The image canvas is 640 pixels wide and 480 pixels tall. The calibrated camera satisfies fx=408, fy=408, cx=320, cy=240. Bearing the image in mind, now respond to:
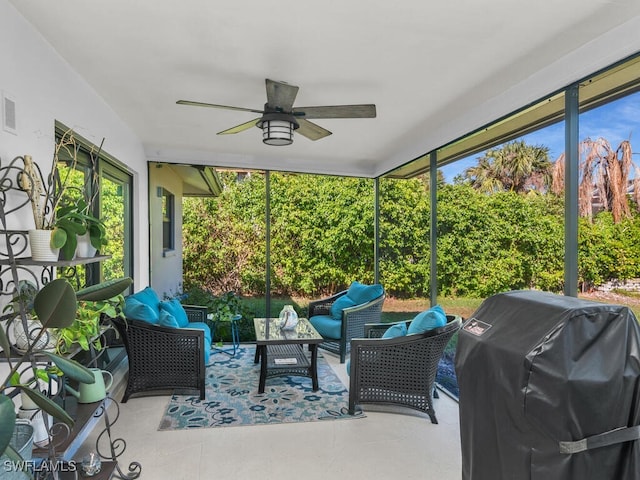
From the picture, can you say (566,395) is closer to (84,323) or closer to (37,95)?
(84,323)

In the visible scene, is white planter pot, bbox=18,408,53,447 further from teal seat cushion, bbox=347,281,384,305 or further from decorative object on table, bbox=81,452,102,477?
teal seat cushion, bbox=347,281,384,305

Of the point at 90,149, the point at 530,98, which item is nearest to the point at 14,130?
the point at 90,149

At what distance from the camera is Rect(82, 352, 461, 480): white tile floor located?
2.48 meters

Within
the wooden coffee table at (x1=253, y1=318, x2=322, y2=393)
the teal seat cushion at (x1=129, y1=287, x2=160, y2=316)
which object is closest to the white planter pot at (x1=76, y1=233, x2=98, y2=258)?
the teal seat cushion at (x1=129, y1=287, x2=160, y2=316)

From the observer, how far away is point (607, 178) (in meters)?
2.37

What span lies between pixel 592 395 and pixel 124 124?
4230mm

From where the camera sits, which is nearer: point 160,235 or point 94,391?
point 94,391

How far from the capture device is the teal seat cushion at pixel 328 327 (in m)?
4.71

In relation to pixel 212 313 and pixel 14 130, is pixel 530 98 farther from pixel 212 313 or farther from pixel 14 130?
pixel 212 313

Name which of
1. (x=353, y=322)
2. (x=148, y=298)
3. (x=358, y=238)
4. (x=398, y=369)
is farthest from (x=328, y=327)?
(x=148, y=298)

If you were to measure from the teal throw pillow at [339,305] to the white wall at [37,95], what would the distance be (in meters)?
3.14

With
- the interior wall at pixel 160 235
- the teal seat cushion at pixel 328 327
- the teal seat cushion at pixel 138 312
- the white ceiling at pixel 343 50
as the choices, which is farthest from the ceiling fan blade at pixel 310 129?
the interior wall at pixel 160 235

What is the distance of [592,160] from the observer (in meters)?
2.45

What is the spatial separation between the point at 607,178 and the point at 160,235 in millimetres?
4810
